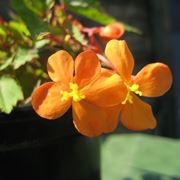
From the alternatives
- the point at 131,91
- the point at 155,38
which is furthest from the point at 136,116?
the point at 155,38

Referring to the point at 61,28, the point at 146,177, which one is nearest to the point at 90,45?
the point at 61,28

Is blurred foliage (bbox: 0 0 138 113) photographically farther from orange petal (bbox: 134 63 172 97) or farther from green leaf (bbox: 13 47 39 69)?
orange petal (bbox: 134 63 172 97)

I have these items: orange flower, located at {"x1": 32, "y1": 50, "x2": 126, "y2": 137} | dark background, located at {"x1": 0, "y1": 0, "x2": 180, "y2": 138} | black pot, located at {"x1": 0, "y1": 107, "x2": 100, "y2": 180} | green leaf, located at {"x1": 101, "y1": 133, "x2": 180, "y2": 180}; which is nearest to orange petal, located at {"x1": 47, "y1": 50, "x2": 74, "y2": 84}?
orange flower, located at {"x1": 32, "y1": 50, "x2": 126, "y2": 137}

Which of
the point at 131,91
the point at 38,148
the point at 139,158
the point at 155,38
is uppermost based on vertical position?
the point at 131,91

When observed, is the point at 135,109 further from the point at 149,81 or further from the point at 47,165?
the point at 47,165

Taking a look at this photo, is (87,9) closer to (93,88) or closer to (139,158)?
(93,88)

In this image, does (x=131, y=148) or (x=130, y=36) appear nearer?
(x=131, y=148)
